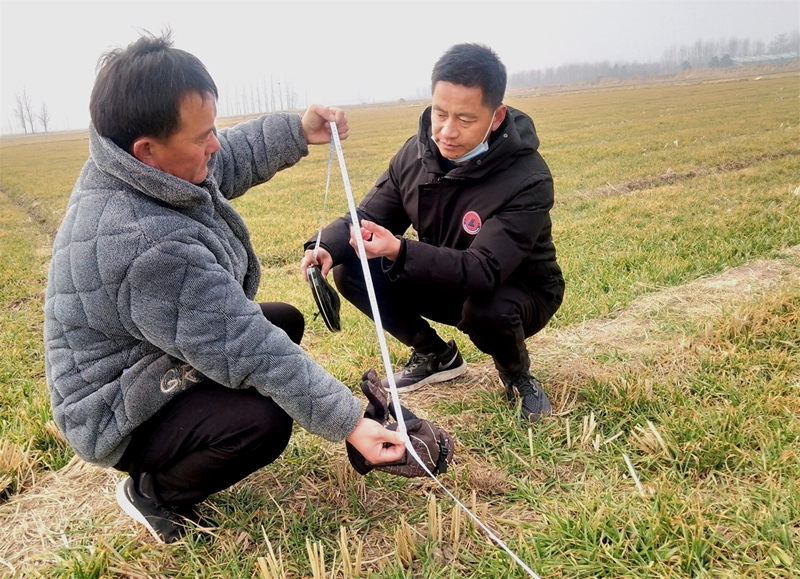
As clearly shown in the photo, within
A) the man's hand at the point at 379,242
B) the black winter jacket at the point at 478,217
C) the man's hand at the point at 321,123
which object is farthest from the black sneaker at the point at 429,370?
the man's hand at the point at 321,123

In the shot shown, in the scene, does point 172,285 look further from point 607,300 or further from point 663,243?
point 663,243

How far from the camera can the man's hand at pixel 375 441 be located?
2238 millimetres

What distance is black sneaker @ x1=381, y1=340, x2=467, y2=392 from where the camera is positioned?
3791mm

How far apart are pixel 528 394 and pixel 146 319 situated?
2091mm

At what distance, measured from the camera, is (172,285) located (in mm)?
2037

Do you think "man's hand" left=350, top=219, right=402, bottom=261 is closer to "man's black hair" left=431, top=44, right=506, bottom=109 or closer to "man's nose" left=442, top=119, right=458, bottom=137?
"man's nose" left=442, top=119, right=458, bottom=137

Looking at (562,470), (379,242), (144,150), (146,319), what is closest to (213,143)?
(144,150)

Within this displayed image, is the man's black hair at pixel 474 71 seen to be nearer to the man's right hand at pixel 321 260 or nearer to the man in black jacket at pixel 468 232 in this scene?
the man in black jacket at pixel 468 232

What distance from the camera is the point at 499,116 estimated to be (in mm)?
3203

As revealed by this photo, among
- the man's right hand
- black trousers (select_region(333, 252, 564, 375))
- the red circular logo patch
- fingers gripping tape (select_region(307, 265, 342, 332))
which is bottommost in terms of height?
black trousers (select_region(333, 252, 564, 375))

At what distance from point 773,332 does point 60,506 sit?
161 inches

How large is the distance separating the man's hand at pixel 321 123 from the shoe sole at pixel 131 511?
174 centimetres

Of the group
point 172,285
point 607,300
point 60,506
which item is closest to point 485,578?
point 172,285

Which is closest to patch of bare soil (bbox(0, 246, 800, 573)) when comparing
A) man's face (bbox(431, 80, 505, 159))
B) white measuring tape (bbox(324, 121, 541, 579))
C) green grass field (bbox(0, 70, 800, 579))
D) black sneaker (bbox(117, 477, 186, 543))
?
green grass field (bbox(0, 70, 800, 579))
